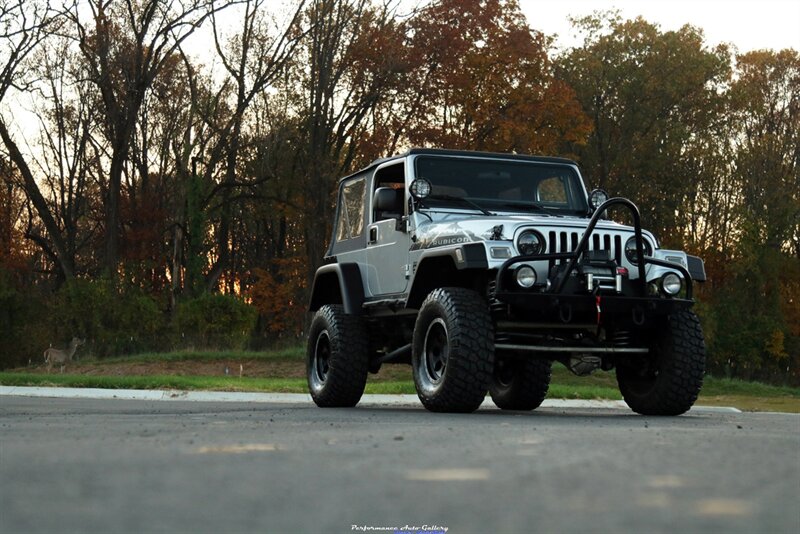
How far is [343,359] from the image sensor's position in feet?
41.7

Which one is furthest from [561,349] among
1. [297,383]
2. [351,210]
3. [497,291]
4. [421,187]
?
[297,383]

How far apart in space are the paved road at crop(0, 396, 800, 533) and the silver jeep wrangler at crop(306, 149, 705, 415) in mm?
4449

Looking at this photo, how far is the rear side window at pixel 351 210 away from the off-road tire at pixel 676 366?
3652 millimetres

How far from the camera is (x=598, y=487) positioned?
3.76 meters

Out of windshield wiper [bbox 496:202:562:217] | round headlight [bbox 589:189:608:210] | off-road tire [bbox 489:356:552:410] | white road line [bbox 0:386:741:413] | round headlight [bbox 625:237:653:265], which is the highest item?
A: round headlight [bbox 589:189:608:210]

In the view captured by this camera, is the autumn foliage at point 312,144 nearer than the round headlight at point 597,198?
No

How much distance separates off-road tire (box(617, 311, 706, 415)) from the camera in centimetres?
1090

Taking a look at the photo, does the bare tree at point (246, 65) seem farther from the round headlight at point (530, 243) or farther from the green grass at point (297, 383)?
the round headlight at point (530, 243)

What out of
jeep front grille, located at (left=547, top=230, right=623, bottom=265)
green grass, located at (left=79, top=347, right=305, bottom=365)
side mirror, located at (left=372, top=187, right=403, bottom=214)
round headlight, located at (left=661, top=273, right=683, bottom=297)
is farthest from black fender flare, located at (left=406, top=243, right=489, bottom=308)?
green grass, located at (left=79, top=347, right=305, bottom=365)

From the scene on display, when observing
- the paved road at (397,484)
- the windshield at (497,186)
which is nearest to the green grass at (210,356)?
the windshield at (497,186)

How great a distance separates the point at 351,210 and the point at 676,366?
14.7 ft

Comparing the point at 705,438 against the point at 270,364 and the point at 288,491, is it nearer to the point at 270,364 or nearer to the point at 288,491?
the point at 288,491

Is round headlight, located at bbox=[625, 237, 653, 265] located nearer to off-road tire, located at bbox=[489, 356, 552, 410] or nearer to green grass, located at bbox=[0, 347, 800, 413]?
off-road tire, located at bbox=[489, 356, 552, 410]

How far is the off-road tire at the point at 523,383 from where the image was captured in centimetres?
1324
